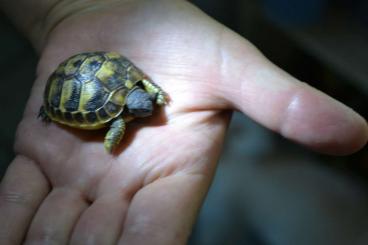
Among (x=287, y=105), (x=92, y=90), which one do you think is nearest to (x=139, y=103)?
(x=92, y=90)

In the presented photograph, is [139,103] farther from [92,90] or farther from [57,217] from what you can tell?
[57,217]

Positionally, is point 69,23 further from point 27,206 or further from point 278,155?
point 278,155

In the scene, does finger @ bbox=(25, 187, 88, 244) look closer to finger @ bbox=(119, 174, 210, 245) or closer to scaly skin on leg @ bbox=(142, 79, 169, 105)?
finger @ bbox=(119, 174, 210, 245)

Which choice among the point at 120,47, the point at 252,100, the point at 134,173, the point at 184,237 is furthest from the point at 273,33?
the point at 184,237

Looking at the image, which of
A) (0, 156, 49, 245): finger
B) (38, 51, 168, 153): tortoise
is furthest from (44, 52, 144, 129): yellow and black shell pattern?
(0, 156, 49, 245): finger

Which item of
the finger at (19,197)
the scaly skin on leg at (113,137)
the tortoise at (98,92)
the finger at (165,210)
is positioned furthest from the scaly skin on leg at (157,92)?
the finger at (19,197)

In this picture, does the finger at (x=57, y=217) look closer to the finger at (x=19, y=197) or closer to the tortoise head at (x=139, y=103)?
the finger at (x=19, y=197)
